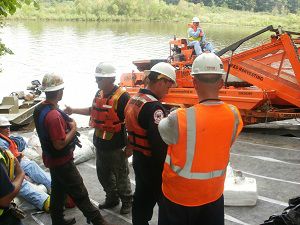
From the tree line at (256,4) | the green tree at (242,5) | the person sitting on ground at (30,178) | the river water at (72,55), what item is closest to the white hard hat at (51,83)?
the person sitting on ground at (30,178)

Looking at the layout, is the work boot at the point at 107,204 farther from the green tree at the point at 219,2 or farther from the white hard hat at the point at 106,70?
the green tree at the point at 219,2

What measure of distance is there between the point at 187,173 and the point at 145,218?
1.15 metres

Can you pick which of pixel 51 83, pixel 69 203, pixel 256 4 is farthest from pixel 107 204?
pixel 256 4

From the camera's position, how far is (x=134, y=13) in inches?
2466

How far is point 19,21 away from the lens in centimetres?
5041

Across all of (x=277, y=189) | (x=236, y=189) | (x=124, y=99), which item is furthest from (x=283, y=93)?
(x=124, y=99)

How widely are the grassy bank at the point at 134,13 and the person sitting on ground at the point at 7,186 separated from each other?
53023 mm

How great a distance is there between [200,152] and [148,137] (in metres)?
0.83

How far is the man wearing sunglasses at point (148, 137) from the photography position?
10.4 ft

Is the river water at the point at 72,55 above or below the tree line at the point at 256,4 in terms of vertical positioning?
below

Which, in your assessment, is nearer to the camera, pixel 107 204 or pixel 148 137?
pixel 148 137

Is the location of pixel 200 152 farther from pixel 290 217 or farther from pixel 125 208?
pixel 125 208

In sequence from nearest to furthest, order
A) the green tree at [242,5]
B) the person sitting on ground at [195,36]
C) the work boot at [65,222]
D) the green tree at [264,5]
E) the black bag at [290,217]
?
1. the black bag at [290,217]
2. the work boot at [65,222]
3. the person sitting on ground at [195,36]
4. the green tree at [242,5]
5. the green tree at [264,5]

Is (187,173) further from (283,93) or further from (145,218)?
(283,93)
